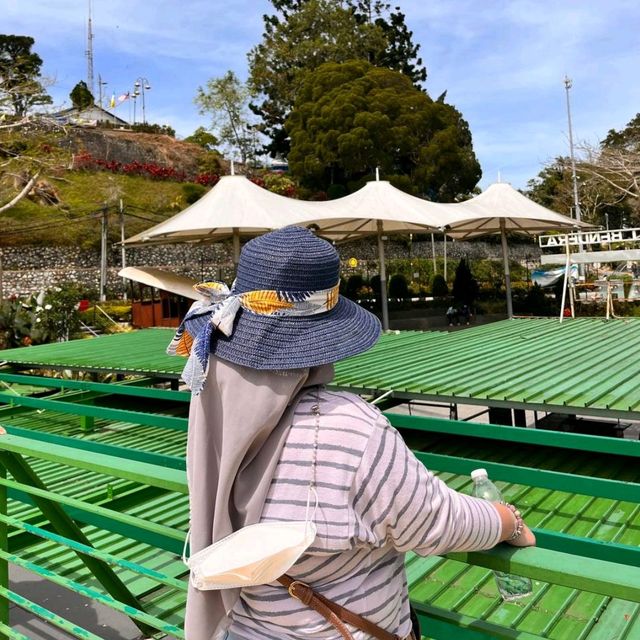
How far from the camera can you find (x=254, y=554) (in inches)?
39.8

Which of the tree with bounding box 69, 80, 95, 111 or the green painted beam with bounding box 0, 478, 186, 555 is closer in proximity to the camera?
the green painted beam with bounding box 0, 478, 186, 555

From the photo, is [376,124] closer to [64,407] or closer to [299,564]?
[64,407]

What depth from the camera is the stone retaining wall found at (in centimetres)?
2370

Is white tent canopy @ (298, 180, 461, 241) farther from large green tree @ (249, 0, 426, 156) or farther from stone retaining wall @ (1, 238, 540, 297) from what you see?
large green tree @ (249, 0, 426, 156)

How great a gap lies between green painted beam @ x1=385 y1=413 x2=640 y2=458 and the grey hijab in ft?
5.52

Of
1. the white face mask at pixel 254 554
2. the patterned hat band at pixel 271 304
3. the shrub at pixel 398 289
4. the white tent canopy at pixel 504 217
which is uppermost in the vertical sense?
the white tent canopy at pixel 504 217

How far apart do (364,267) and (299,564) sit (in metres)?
25.7

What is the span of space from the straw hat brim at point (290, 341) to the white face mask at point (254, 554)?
274 mm

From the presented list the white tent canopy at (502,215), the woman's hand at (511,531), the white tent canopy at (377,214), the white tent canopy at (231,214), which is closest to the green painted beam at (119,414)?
the woman's hand at (511,531)

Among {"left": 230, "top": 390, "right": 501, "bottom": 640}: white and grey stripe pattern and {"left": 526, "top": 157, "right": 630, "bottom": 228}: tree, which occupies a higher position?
{"left": 526, "top": 157, "right": 630, "bottom": 228}: tree

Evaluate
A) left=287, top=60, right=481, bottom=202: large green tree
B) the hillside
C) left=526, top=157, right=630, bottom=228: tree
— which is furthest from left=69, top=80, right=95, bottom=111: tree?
left=526, top=157, right=630, bottom=228: tree

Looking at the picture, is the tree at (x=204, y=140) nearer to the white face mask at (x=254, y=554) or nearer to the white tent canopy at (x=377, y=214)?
the white tent canopy at (x=377, y=214)

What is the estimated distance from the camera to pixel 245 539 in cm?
104

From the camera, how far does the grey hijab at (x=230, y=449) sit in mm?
1080
